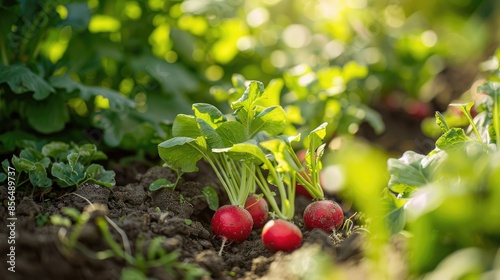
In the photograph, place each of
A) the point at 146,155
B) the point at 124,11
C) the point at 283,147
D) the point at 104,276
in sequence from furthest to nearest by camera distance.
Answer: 1. the point at 124,11
2. the point at 146,155
3. the point at 283,147
4. the point at 104,276

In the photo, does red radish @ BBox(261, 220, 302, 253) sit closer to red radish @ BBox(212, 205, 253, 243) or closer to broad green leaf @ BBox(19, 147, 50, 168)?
red radish @ BBox(212, 205, 253, 243)

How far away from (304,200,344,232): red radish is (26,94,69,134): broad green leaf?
4.61 feet

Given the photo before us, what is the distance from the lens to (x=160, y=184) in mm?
2225

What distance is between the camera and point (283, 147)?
1.93 metres

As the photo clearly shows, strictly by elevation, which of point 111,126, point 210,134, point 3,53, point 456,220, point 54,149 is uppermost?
point 456,220

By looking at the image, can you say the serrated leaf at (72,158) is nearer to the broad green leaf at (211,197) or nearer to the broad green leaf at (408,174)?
the broad green leaf at (211,197)

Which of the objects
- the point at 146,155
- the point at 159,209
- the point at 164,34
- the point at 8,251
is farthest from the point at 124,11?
the point at 8,251

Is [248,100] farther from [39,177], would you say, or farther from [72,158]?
[39,177]

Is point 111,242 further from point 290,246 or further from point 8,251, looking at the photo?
point 290,246

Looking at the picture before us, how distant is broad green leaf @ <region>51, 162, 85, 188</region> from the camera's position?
2150mm

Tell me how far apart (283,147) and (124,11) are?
195cm

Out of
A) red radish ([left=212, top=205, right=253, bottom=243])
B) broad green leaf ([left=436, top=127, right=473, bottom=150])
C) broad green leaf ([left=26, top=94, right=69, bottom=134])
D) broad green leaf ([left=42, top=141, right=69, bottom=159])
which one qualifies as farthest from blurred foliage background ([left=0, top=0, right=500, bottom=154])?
broad green leaf ([left=436, top=127, right=473, bottom=150])

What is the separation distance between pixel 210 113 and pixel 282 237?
1.76 feet

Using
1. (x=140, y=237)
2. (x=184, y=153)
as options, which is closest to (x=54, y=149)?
(x=184, y=153)
